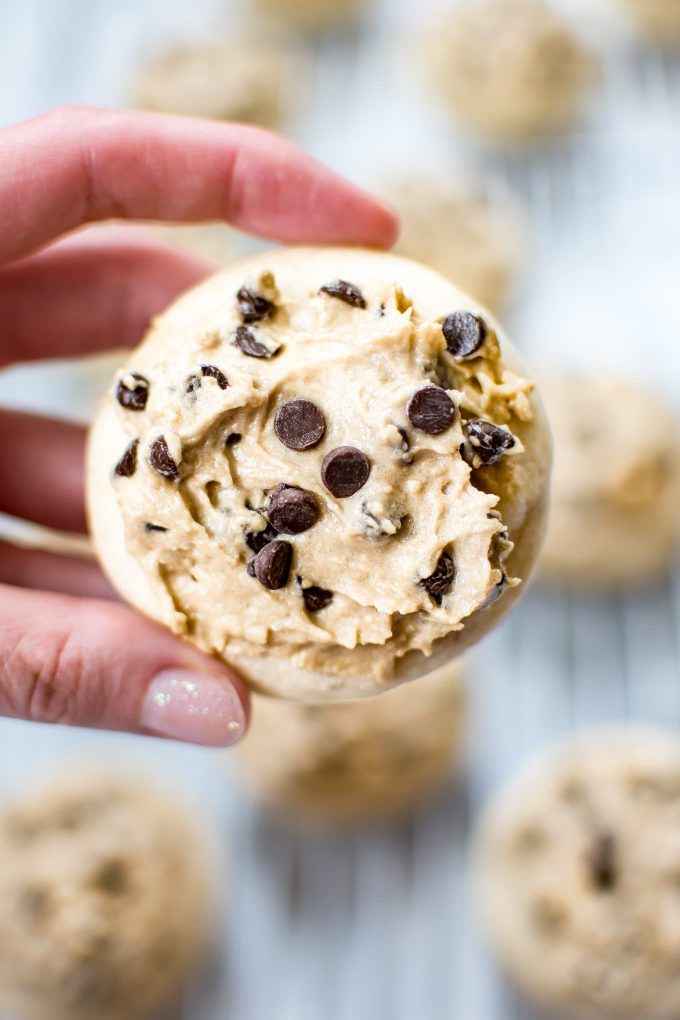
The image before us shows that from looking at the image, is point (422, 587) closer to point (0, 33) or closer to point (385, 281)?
point (385, 281)

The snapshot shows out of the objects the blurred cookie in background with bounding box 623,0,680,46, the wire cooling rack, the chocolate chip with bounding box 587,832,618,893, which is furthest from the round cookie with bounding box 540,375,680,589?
the blurred cookie in background with bounding box 623,0,680,46

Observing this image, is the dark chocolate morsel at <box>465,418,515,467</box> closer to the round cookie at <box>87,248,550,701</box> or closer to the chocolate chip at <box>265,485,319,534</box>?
the round cookie at <box>87,248,550,701</box>

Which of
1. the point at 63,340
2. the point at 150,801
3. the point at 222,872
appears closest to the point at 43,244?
the point at 63,340

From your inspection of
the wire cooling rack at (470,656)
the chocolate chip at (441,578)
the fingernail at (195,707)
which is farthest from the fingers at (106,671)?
the wire cooling rack at (470,656)

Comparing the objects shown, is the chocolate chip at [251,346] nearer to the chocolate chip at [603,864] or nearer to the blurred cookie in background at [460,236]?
the chocolate chip at [603,864]

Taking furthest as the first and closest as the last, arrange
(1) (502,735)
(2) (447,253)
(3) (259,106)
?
(3) (259,106), (2) (447,253), (1) (502,735)

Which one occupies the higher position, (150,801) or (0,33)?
(0,33)

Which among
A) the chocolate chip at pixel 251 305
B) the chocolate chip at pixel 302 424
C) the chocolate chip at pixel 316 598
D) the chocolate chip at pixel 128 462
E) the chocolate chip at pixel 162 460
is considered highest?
the chocolate chip at pixel 251 305
